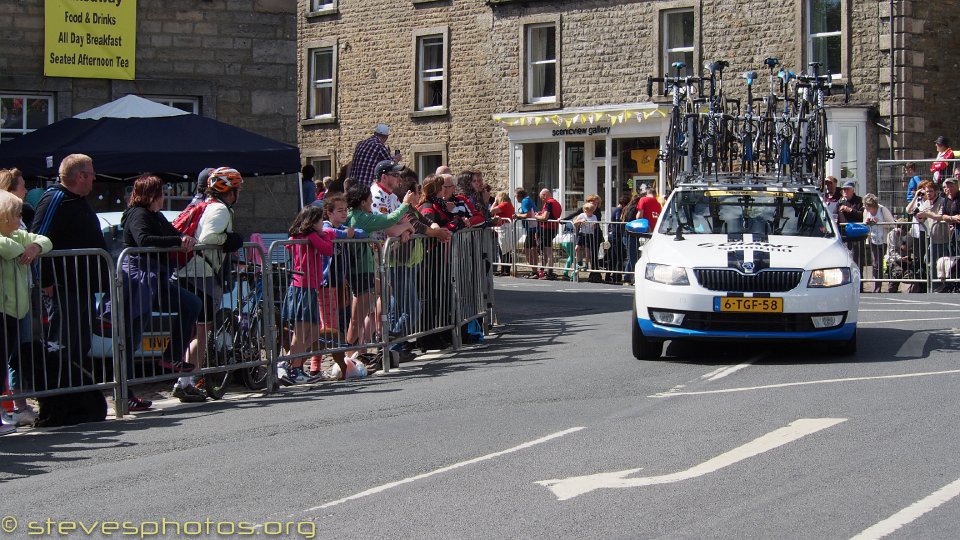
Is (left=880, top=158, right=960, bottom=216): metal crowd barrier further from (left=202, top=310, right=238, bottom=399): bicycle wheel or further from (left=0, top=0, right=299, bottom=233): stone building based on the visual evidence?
(left=202, top=310, right=238, bottom=399): bicycle wheel

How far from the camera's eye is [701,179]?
15289 millimetres

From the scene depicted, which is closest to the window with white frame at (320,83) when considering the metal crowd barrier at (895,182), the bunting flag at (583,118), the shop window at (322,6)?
the shop window at (322,6)

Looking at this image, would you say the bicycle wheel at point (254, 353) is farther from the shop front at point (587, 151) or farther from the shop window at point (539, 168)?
the shop window at point (539, 168)

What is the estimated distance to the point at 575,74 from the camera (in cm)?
3684

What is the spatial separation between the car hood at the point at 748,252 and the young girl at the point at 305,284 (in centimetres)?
317

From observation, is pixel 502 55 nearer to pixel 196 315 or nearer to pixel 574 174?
pixel 574 174

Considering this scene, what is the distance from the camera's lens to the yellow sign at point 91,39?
19.6 metres

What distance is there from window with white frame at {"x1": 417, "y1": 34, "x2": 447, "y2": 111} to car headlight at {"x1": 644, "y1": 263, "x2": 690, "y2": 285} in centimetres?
2716

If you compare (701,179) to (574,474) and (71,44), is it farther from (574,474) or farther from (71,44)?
(71,44)

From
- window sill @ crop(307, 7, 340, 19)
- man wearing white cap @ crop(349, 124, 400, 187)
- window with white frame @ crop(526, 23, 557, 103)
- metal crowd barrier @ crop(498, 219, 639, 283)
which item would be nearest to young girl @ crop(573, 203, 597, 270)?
metal crowd barrier @ crop(498, 219, 639, 283)

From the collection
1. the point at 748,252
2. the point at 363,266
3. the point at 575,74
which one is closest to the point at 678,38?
the point at 575,74

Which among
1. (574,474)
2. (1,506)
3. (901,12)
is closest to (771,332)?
(574,474)

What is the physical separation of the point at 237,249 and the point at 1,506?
436 cm

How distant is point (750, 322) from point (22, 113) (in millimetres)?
11487
